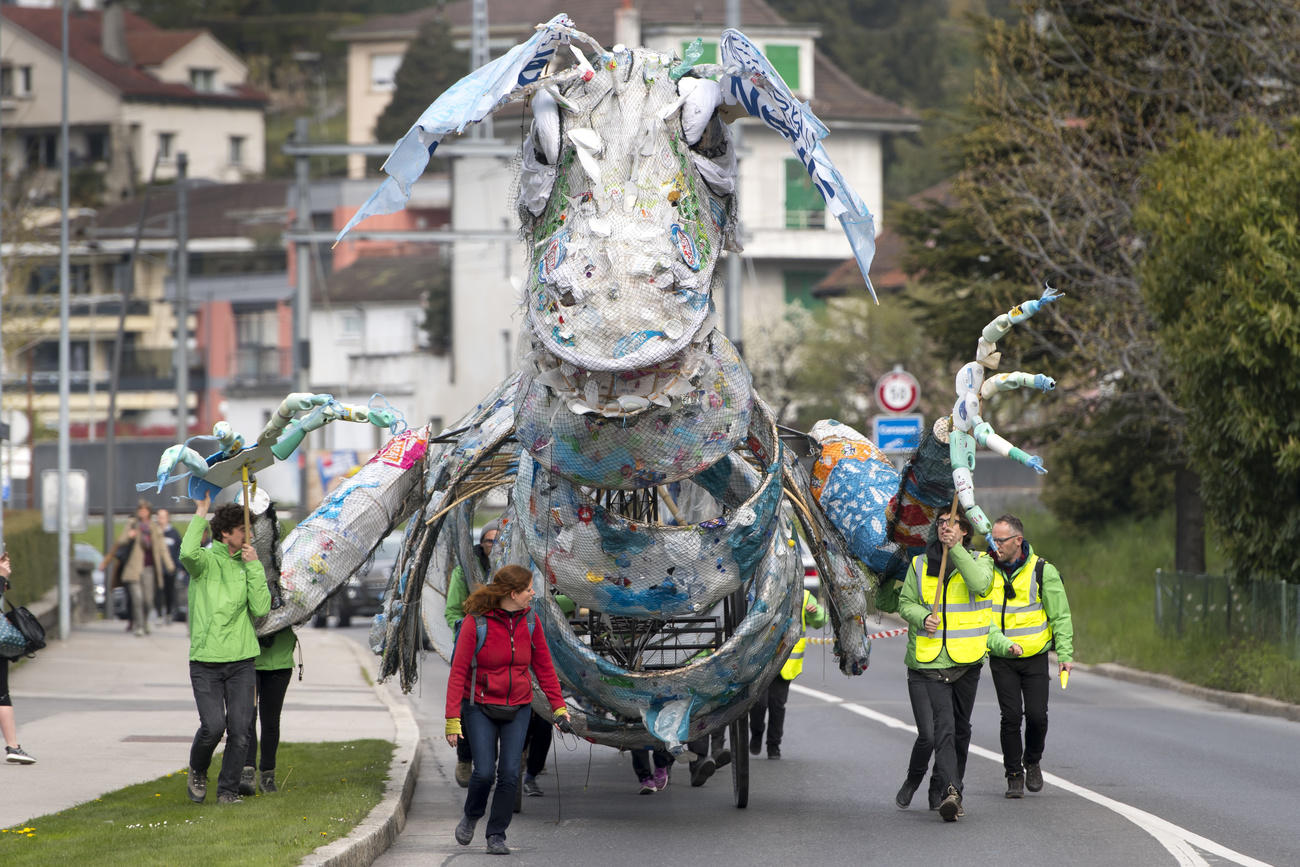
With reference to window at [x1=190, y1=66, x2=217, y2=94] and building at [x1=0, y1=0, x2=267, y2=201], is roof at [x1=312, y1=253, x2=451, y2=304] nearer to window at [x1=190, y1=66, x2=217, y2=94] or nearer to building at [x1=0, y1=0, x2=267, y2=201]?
building at [x1=0, y1=0, x2=267, y2=201]

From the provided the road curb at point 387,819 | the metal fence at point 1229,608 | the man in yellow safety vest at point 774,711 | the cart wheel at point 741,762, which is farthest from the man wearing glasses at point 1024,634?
the metal fence at point 1229,608

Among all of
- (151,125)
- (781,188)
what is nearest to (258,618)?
(781,188)

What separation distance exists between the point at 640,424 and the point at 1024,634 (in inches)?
213

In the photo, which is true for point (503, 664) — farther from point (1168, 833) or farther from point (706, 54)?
point (706, 54)

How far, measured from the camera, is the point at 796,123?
8891 millimetres

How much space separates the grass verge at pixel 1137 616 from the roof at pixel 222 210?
178 ft

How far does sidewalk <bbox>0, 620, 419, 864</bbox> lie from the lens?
→ 40.2 ft

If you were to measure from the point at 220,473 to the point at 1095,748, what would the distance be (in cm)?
771

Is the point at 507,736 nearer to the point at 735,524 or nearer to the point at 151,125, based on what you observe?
the point at 735,524

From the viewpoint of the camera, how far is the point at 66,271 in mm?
27234

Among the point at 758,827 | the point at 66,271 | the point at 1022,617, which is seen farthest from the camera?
the point at 66,271

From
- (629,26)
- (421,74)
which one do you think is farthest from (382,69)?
(629,26)

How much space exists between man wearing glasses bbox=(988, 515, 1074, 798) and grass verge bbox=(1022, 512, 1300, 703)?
7.12 meters

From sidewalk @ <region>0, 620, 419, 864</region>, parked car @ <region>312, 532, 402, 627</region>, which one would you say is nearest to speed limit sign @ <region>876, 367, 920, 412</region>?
sidewalk @ <region>0, 620, 419, 864</region>
